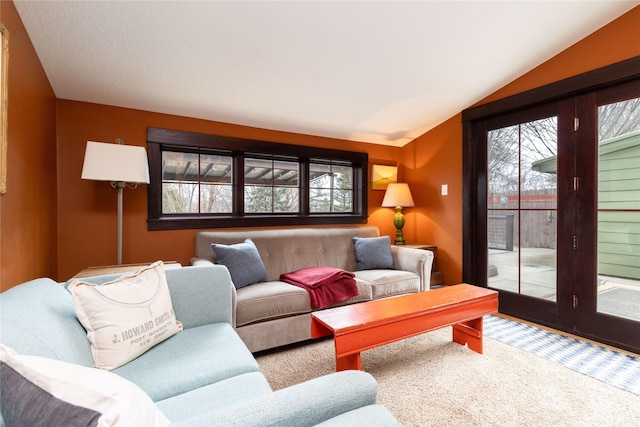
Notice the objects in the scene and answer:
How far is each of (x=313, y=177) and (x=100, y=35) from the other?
2293 mm

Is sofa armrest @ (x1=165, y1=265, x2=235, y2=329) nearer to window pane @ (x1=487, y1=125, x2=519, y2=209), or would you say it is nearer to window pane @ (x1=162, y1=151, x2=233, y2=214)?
window pane @ (x1=162, y1=151, x2=233, y2=214)

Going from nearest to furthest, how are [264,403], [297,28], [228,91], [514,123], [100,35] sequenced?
1. [264,403]
2. [100,35]
3. [297,28]
4. [228,91]
5. [514,123]

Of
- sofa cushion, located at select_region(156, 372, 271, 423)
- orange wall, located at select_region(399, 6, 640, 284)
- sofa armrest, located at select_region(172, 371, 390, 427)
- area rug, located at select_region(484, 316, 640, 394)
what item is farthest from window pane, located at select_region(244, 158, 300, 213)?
sofa armrest, located at select_region(172, 371, 390, 427)

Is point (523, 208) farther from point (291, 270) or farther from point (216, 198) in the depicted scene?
point (216, 198)

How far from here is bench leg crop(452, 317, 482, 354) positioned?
7.29 ft

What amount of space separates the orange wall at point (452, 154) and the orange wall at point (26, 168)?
12.1 ft

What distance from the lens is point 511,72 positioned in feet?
9.35

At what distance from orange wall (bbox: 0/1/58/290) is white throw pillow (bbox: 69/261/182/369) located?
21.5 inches

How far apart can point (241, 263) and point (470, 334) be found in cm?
186

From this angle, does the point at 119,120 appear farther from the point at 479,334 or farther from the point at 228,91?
the point at 479,334

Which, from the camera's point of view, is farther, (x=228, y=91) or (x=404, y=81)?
(x=404, y=81)

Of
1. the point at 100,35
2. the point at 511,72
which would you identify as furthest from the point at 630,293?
the point at 100,35

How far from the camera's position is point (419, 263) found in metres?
3.03

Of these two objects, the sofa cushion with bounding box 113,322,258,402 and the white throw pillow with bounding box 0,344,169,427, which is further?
the sofa cushion with bounding box 113,322,258,402
